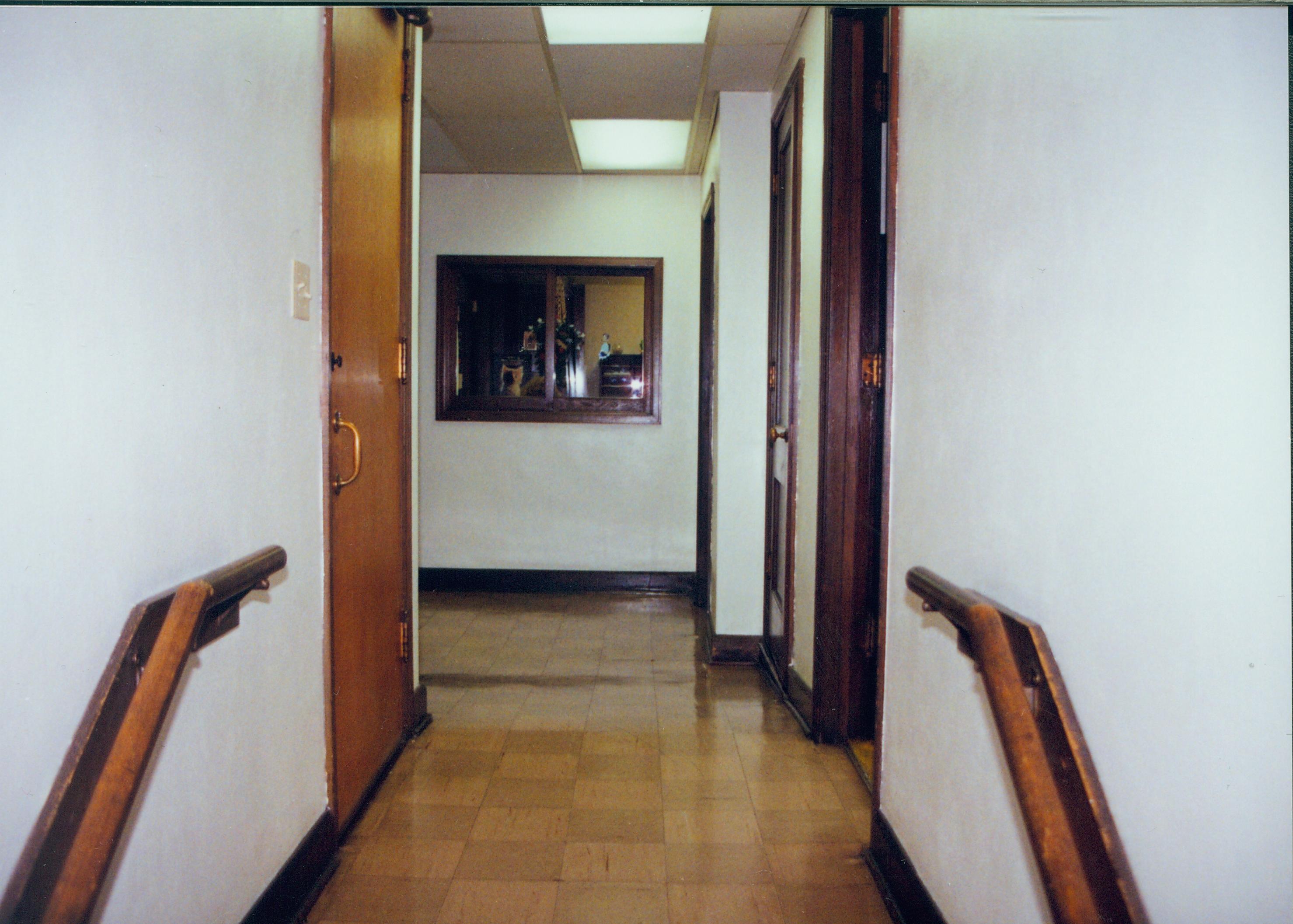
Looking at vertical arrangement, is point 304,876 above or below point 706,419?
below

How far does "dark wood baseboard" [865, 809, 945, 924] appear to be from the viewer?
1.67 meters

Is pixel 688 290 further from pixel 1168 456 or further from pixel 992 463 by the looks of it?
pixel 1168 456

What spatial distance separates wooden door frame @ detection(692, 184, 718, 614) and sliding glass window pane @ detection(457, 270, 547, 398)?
1.08m

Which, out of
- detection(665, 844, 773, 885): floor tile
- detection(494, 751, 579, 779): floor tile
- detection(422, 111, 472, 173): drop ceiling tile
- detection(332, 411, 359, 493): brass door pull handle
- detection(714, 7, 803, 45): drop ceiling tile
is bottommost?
detection(494, 751, 579, 779): floor tile

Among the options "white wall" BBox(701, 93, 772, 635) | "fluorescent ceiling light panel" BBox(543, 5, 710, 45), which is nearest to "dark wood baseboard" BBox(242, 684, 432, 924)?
"white wall" BBox(701, 93, 772, 635)

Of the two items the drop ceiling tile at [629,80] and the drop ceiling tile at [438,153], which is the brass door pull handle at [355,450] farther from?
the drop ceiling tile at [438,153]

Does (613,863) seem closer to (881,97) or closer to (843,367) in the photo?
(843,367)

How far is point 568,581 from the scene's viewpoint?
5.20 meters

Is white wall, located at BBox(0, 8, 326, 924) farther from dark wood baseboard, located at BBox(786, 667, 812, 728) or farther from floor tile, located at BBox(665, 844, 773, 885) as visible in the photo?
dark wood baseboard, located at BBox(786, 667, 812, 728)

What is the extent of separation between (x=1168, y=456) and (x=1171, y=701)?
0.26 meters

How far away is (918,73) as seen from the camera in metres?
1.81

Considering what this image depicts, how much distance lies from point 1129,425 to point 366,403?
1.88 metres

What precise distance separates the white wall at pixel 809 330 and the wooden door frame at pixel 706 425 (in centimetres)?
121

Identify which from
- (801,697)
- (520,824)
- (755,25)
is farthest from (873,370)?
(520,824)
